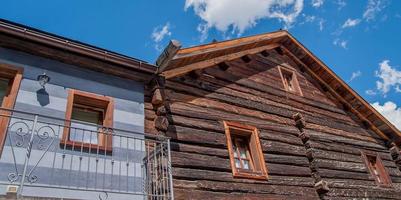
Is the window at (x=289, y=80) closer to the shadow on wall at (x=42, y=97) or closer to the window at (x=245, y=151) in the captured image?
the window at (x=245, y=151)

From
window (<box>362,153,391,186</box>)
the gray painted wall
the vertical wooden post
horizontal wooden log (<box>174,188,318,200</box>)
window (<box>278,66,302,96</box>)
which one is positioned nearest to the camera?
the gray painted wall

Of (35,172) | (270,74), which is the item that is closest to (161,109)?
(35,172)

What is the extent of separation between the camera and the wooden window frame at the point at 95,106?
5.99m

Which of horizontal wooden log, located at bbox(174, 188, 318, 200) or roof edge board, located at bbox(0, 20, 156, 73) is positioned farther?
horizontal wooden log, located at bbox(174, 188, 318, 200)

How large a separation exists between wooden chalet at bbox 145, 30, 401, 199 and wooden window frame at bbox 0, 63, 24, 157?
2593 mm

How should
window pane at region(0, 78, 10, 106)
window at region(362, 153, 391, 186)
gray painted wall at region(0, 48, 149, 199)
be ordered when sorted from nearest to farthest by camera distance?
gray painted wall at region(0, 48, 149, 199)
window pane at region(0, 78, 10, 106)
window at region(362, 153, 391, 186)

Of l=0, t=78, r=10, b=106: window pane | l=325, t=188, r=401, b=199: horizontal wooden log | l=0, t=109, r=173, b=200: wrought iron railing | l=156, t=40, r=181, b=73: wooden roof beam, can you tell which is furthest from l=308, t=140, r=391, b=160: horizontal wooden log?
l=0, t=78, r=10, b=106: window pane

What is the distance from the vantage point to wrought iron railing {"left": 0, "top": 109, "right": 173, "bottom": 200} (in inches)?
210

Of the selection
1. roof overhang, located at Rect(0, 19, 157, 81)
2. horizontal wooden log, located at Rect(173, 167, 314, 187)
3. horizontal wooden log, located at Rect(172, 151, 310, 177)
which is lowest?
horizontal wooden log, located at Rect(173, 167, 314, 187)

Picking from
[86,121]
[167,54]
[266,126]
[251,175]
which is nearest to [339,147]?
[266,126]

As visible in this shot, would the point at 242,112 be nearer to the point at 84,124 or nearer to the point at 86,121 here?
the point at 86,121

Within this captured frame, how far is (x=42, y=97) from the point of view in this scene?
20.3ft

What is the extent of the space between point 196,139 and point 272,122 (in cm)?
303

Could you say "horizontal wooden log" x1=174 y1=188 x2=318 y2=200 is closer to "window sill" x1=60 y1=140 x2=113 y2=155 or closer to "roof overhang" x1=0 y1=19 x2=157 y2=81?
"window sill" x1=60 y1=140 x2=113 y2=155
